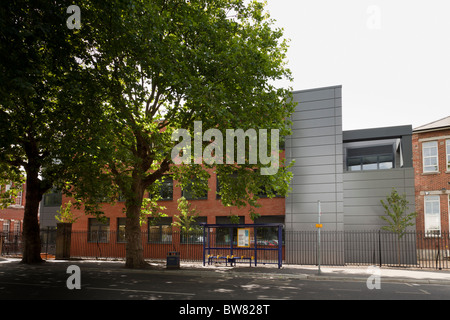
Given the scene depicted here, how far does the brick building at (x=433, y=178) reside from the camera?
31.9m

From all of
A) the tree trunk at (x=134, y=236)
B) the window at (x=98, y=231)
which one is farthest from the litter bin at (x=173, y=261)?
the window at (x=98, y=231)

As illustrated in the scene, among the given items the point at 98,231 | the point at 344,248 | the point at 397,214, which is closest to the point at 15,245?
the point at 98,231

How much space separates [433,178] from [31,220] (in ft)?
98.6

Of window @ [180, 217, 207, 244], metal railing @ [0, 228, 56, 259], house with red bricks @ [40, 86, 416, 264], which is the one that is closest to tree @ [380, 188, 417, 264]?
house with red bricks @ [40, 86, 416, 264]

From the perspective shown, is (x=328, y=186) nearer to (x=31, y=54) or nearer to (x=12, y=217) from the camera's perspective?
(x=31, y=54)

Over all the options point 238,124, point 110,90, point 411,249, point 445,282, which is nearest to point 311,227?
point 411,249

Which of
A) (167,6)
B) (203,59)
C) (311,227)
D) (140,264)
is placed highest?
(167,6)

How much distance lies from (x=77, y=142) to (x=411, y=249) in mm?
21173

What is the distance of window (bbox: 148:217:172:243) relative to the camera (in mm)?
31802

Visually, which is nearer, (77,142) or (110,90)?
(77,142)

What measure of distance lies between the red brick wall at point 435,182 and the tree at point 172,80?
61.9 ft
